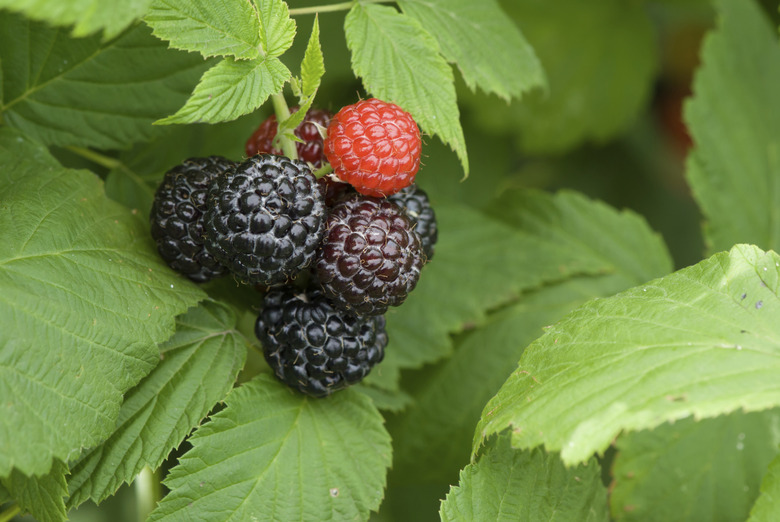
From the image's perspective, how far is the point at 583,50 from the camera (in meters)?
3.07

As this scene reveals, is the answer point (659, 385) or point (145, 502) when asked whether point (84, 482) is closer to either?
point (145, 502)

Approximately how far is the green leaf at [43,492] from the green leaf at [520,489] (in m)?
0.74

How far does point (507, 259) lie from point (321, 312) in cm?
86

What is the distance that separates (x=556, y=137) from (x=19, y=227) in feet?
7.46

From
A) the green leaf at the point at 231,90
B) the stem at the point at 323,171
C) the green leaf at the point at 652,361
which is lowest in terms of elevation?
the green leaf at the point at 652,361

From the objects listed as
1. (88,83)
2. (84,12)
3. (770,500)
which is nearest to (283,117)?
(84,12)

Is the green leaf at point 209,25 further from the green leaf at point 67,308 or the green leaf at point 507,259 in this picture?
the green leaf at point 507,259

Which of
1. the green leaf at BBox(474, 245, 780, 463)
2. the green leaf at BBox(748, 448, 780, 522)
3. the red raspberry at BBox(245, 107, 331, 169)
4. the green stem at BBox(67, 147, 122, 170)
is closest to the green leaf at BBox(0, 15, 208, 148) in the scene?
the green stem at BBox(67, 147, 122, 170)

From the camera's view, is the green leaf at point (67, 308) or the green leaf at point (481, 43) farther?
the green leaf at point (481, 43)

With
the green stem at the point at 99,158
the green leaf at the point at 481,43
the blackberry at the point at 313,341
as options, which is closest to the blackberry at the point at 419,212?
the blackberry at the point at 313,341

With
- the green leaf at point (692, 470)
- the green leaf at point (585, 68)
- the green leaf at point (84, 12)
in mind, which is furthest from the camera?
the green leaf at point (585, 68)

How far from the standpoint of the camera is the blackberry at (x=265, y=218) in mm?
1305

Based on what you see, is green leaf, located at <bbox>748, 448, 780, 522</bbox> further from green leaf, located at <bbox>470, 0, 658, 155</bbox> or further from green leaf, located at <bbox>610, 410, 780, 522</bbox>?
green leaf, located at <bbox>470, 0, 658, 155</bbox>

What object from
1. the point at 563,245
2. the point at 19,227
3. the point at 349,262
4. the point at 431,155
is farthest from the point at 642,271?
the point at 19,227
